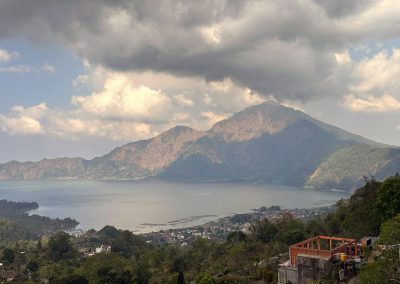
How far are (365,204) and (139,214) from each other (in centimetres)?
10289

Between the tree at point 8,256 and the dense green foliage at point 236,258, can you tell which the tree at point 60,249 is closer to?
the dense green foliage at point 236,258

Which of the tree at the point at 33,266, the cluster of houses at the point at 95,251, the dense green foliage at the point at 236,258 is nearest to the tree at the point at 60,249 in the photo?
the dense green foliage at the point at 236,258

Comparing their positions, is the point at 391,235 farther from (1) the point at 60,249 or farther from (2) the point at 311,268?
(1) the point at 60,249

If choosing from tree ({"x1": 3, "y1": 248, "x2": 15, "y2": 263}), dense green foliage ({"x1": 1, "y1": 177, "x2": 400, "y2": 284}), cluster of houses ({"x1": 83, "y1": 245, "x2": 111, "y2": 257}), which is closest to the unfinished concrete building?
dense green foliage ({"x1": 1, "y1": 177, "x2": 400, "y2": 284})

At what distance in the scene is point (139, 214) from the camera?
426 feet

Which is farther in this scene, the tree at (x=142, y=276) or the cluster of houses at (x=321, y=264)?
the tree at (x=142, y=276)

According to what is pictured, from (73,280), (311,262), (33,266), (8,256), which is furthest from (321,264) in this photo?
(8,256)

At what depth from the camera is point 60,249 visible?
5122 cm

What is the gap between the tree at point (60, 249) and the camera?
5034cm

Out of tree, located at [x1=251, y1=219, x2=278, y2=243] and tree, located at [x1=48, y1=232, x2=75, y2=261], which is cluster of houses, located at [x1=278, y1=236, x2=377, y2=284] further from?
tree, located at [x1=48, y1=232, x2=75, y2=261]

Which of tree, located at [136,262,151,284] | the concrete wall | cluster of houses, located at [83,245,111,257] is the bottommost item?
cluster of houses, located at [83,245,111,257]

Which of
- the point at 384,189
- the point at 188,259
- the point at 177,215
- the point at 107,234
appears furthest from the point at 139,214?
the point at 384,189

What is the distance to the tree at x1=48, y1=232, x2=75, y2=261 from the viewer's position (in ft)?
165

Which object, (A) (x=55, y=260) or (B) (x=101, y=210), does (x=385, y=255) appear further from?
(B) (x=101, y=210)
